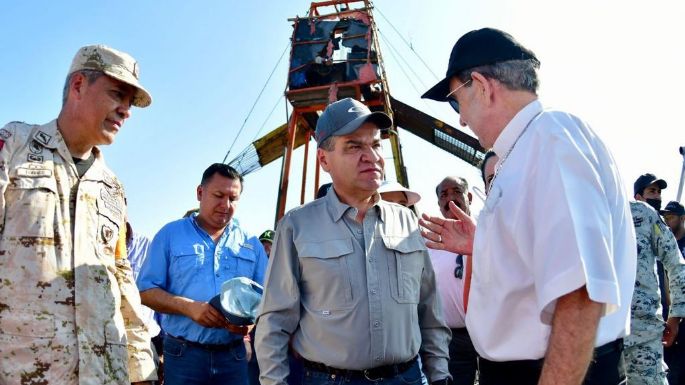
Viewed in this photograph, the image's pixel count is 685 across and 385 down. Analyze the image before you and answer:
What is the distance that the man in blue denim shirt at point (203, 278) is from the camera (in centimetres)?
331

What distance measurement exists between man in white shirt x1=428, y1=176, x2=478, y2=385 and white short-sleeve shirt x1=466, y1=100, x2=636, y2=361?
2.28 m

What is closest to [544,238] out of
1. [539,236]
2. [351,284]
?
[539,236]

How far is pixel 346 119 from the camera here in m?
2.58

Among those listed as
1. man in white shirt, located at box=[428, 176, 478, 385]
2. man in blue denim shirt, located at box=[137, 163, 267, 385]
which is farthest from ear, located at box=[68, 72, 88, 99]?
man in white shirt, located at box=[428, 176, 478, 385]

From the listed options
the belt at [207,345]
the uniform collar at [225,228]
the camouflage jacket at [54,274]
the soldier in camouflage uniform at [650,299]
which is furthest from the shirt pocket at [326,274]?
the soldier in camouflage uniform at [650,299]

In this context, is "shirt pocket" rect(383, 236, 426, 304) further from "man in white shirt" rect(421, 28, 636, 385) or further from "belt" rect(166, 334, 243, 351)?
"belt" rect(166, 334, 243, 351)

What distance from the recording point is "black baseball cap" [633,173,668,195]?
5285 mm

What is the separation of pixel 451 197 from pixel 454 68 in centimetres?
272

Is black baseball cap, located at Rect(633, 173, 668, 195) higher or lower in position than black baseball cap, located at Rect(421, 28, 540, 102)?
lower

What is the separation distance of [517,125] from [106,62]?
1770 mm

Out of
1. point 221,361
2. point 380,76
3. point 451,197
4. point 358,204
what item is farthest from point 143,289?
point 380,76

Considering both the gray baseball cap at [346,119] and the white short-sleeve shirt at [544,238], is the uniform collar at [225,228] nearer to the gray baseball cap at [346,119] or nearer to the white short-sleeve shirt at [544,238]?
the gray baseball cap at [346,119]

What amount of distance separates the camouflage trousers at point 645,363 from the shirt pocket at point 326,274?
2.45m

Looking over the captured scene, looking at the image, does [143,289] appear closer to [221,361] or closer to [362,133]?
[221,361]
